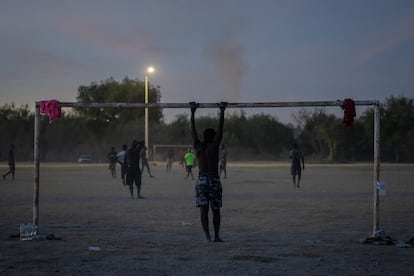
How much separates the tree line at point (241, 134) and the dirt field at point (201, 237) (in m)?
49.0

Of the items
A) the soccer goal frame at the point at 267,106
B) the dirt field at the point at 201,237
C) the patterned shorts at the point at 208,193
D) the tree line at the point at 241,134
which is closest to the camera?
the dirt field at the point at 201,237

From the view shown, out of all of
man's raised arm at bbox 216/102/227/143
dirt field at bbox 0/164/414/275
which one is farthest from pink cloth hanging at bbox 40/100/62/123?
man's raised arm at bbox 216/102/227/143

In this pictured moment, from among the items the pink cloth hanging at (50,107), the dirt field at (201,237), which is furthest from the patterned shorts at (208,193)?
the pink cloth hanging at (50,107)

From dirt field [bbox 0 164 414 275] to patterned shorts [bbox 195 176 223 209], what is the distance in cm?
71

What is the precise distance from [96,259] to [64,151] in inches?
2512

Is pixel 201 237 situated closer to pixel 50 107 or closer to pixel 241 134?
pixel 50 107

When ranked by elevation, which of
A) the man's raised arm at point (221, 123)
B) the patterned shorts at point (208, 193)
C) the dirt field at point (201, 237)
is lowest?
the dirt field at point (201, 237)

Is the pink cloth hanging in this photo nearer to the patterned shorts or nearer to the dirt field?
the dirt field

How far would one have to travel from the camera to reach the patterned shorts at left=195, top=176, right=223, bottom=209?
10250 mm

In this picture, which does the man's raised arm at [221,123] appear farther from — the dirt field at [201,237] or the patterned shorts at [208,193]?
the dirt field at [201,237]

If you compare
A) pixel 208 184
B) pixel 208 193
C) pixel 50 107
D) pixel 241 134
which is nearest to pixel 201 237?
pixel 208 193

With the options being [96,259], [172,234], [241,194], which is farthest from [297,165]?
[96,259]

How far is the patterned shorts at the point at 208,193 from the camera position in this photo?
33.6 feet

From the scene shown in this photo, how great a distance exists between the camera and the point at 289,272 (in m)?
7.91
